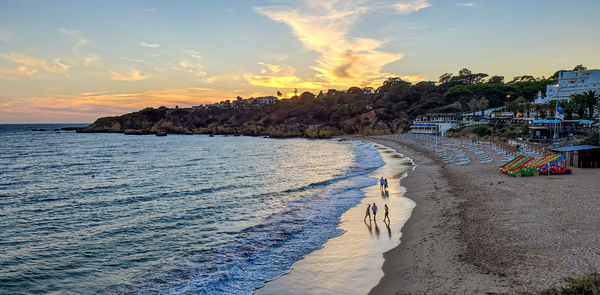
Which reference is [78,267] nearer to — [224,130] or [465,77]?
[224,130]

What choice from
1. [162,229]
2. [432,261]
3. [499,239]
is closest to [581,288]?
[432,261]

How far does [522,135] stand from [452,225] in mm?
38945

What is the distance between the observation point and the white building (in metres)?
54.8

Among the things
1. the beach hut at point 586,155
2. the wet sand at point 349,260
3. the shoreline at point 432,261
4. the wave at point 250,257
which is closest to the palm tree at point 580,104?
the beach hut at point 586,155

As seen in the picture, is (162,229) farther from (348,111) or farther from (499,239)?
(348,111)

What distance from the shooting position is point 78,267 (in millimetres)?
12648

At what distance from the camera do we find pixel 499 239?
1238cm

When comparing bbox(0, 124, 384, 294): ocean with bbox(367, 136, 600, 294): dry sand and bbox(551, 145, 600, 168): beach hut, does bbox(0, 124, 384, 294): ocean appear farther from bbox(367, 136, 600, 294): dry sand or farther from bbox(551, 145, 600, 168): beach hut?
bbox(551, 145, 600, 168): beach hut

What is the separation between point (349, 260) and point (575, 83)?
211 ft

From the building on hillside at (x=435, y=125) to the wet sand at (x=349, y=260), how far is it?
58.6 metres

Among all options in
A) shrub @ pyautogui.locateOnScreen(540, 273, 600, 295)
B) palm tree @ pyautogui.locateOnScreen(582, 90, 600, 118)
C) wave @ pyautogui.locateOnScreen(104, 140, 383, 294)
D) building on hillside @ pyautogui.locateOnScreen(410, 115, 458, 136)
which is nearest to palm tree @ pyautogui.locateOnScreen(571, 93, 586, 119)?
palm tree @ pyautogui.locateOnScreen(582, 90, 600, 118)

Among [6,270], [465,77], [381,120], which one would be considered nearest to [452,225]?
[6,270]

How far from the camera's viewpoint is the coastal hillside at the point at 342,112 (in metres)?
106

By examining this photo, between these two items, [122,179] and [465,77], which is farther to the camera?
[465,77]
